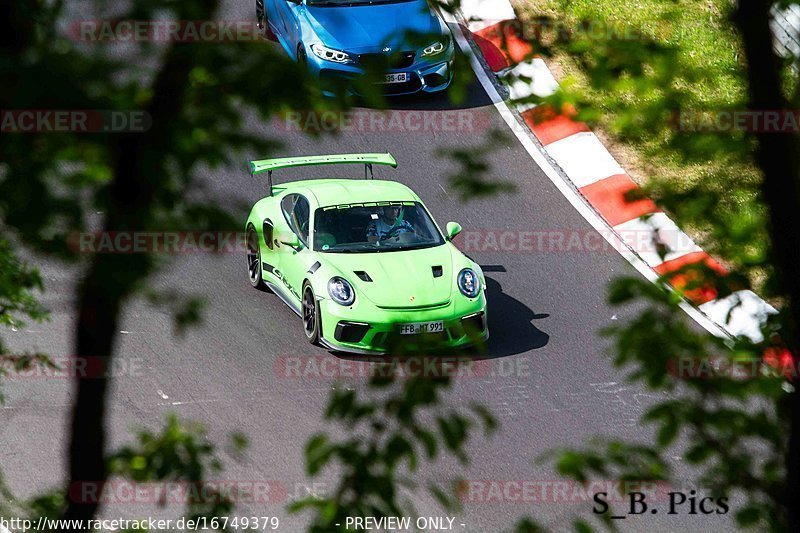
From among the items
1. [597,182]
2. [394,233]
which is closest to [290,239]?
[394,233]

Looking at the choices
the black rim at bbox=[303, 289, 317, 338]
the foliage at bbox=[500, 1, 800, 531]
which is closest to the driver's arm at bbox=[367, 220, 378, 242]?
the black rim at bbox=[303, 289, 317, 338]

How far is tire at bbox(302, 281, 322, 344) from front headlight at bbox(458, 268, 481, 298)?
4.46 ft

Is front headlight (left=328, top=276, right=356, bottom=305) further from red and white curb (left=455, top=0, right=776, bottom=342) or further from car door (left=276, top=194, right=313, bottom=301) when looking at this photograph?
red and white curb (left=455, top=0, right=776, bottom=342)

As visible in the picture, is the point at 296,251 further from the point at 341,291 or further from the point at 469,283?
the point at 469,283

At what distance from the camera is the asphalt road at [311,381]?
9.12 m

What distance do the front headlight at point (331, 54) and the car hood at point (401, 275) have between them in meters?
4.36

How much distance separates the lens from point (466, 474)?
915 centimetres

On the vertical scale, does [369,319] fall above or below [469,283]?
below

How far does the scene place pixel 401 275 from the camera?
10.8 metres

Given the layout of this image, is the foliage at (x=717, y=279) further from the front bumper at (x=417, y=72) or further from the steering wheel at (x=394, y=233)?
the front bumper at (x=417, y=72)

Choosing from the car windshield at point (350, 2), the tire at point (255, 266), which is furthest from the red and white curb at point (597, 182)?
the tire at point (255, 266)

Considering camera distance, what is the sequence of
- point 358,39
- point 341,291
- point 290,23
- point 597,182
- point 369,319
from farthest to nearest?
point 290,23 < point 358,39 < point 597,182 < point 341,291 < point 369,319

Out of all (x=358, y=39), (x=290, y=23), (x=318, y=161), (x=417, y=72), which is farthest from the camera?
(x=290, y=23)

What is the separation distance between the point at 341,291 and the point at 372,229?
2.85 feet
